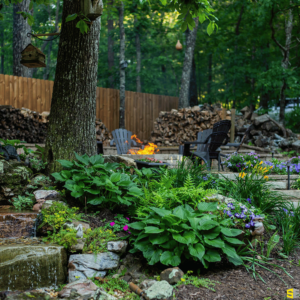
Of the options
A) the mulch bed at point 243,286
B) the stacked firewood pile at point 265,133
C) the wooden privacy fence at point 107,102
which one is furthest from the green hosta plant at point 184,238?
the stacked firewood pile at point 265,133

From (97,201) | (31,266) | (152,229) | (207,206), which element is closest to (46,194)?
(97,201)

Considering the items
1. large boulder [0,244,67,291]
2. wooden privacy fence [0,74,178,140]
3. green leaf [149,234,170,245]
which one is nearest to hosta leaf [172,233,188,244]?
green leaf [149,234,170,245]

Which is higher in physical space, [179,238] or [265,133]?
[265,133]

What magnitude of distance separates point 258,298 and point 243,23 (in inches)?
531

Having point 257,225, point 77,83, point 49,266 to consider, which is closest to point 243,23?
point 77,83

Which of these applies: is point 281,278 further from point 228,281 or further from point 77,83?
point 77,83

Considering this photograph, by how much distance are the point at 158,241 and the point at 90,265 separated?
1.86 ft

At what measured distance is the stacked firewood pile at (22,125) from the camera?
259 inches

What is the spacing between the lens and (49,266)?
2367mm

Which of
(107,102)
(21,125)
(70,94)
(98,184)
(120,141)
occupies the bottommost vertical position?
(98,184)

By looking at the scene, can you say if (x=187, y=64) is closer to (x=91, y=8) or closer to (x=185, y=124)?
(x=185, y=124)

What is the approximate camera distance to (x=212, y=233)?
7.92 ft

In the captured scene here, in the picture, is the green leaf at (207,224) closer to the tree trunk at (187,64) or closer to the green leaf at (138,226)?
the green leaf at (138,226)

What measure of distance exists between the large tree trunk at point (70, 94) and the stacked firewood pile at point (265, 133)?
6.64m
